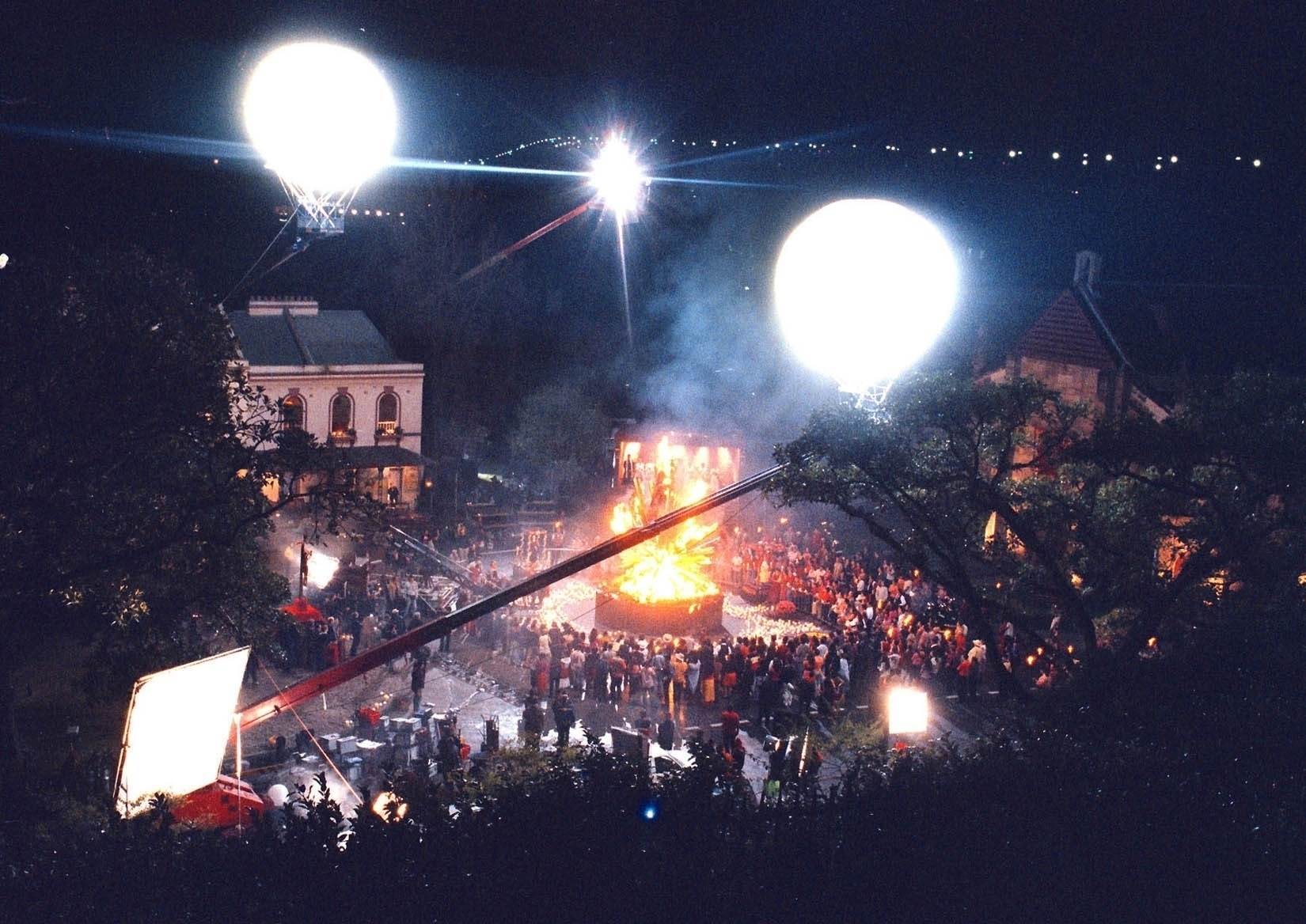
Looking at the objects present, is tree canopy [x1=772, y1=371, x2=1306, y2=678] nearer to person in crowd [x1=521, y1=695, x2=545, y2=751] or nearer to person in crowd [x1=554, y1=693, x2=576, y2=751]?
person in crowd [x1=554, y1=693, x2=576, y2=751]

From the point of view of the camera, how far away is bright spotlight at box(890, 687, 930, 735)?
13.5 meters

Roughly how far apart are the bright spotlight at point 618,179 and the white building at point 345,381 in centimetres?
1667

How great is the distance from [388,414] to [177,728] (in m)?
29.8

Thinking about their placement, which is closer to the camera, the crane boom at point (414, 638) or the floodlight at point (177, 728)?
the floodlight at point (177, 728)

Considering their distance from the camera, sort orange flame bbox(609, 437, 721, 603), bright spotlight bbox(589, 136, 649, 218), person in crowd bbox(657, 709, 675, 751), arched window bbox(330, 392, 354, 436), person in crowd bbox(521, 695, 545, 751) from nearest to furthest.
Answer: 1. person in crowd bbox(657, 709, 675, 751)
2. person in crowd bbox(521, 695, 545, 751)
3. orange flame bbox(609, 437, 721, 603)
4. arched window bbox(330, 392, 354, 436)
5. bright spotlight bbox(589, 136, 649, 218)

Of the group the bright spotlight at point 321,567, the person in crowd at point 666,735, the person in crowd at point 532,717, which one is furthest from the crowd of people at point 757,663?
the bright spotlight at point 321,567

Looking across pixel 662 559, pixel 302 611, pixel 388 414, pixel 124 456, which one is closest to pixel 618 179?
pixel 388 414

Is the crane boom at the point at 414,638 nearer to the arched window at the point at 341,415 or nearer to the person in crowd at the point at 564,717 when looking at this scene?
the person in crowd at the point at 564,717

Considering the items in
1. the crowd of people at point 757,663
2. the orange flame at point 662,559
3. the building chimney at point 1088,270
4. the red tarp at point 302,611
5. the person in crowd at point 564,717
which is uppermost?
the building chimney at point 1088,270

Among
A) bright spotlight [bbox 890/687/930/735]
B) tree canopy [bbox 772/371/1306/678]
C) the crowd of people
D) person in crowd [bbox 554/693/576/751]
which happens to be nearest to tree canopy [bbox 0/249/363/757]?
person in crowd [bbox 554/693/576/751]

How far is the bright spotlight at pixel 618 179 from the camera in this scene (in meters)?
50.0

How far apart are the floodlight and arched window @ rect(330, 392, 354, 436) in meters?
28.1

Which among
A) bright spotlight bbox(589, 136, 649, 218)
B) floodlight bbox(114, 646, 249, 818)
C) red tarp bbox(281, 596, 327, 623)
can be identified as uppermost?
bright spotlight bbox(589, 136, 649, 218)

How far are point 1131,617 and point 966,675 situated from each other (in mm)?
4260
